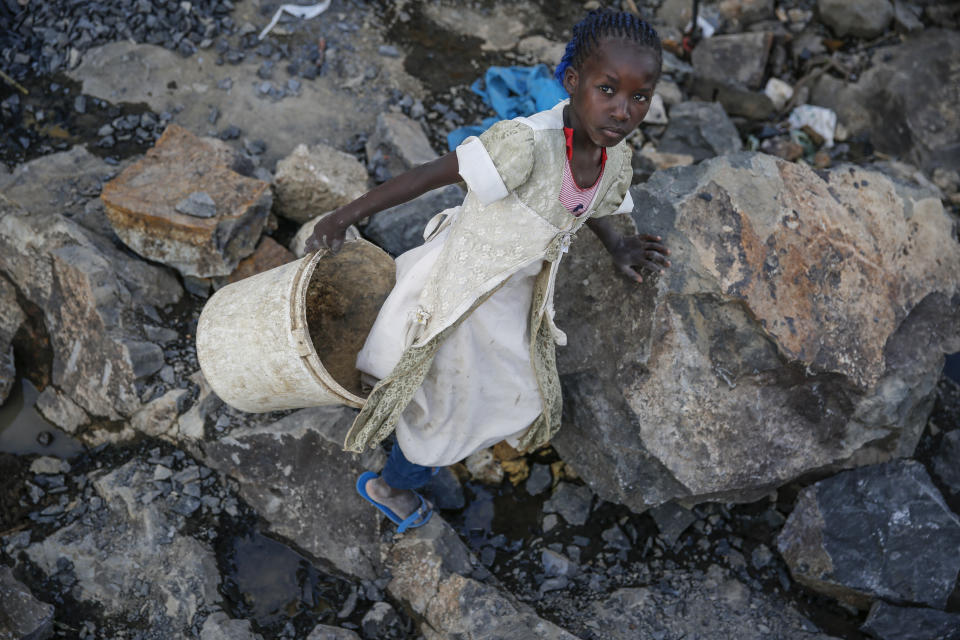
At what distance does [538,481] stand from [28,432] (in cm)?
212

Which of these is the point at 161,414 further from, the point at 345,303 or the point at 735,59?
the point at 735,59

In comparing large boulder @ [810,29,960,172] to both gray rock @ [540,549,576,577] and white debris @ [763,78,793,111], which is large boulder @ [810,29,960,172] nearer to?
white debris @ [763,78,793,111]

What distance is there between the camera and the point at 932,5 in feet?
17.3

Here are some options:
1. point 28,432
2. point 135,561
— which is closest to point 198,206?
point 28,432

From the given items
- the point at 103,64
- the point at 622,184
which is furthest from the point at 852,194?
the point at 103,64

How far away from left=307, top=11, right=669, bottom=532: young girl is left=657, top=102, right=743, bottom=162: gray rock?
73.2 inches

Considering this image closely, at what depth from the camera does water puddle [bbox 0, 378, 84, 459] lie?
3168 mm

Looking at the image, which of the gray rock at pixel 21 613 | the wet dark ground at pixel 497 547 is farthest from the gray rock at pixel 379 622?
the gray rock at pixel 21 613

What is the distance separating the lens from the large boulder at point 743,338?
2.82 m

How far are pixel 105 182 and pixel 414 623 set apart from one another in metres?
2.43

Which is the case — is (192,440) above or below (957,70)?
below

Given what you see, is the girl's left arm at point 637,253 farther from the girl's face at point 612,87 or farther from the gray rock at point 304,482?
the gray rock at point 304,482

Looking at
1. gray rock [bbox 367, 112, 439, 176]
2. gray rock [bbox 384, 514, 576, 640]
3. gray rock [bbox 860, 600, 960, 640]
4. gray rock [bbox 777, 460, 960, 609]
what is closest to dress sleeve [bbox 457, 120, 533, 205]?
gray rock [bbox 384, 514, 576, 640]

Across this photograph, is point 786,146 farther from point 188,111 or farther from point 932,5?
point 188,111
